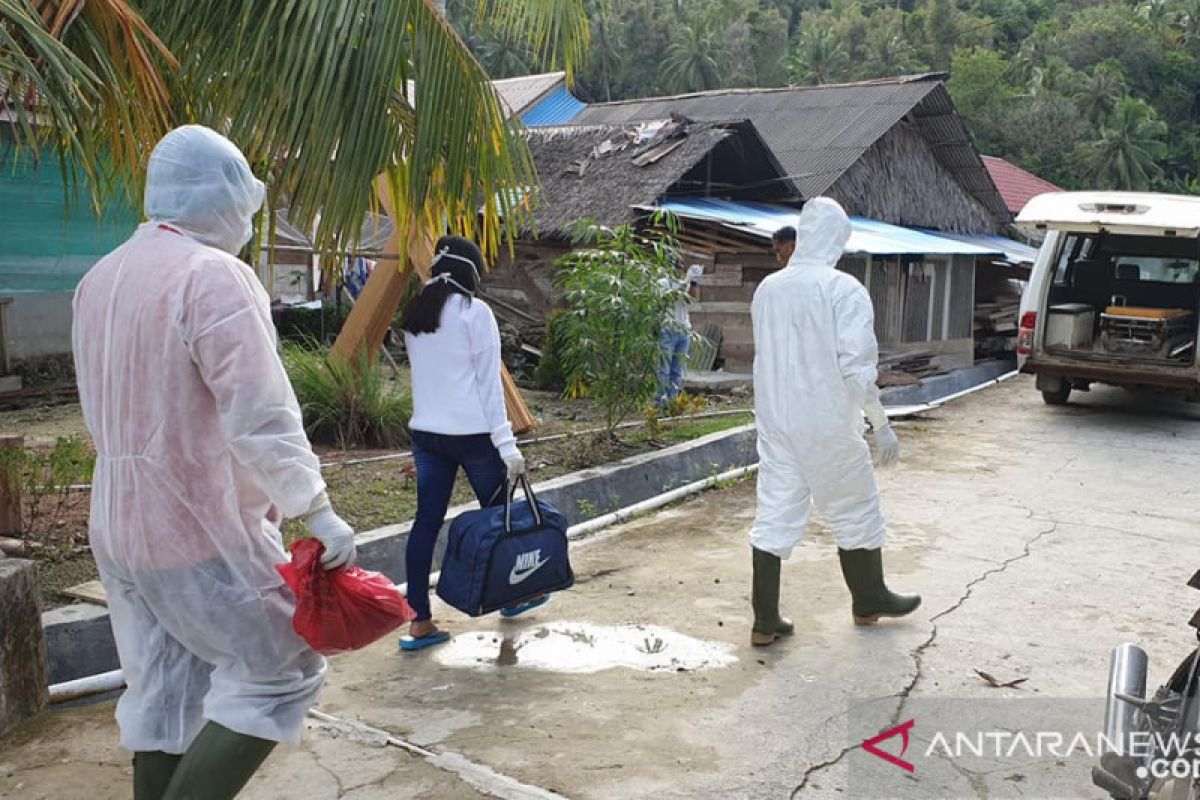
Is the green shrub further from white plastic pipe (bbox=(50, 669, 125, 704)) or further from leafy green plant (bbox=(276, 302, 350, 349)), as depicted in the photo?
white plastic pipe (bbox=(50, 669, 125, 704))

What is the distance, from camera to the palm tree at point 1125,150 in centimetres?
4009

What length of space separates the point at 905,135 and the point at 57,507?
1622 cm

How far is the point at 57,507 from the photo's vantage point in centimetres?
593

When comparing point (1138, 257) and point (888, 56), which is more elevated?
point (888, 56)

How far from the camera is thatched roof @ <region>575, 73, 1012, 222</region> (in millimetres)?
17609

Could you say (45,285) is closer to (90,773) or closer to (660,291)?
(660,291)

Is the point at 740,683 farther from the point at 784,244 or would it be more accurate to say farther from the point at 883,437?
the point at 784,244

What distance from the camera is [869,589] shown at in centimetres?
494

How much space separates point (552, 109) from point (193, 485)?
26.4 meters

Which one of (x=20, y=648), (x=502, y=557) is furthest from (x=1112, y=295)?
(x=20, y=648)

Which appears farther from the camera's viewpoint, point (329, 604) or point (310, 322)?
point (310, 322)

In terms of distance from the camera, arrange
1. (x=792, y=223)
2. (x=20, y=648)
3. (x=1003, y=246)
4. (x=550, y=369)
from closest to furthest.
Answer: (x=20, y=648)
(x=550, y=369)
(x=792, y=223)
(x=1003, y=246)

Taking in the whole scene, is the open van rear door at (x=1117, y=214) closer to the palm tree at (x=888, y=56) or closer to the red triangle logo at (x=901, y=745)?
the red triangle logo at (x=901, y=745)

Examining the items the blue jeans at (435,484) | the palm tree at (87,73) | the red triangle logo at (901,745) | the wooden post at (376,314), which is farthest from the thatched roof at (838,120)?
the red triangle logo at (901,745)
